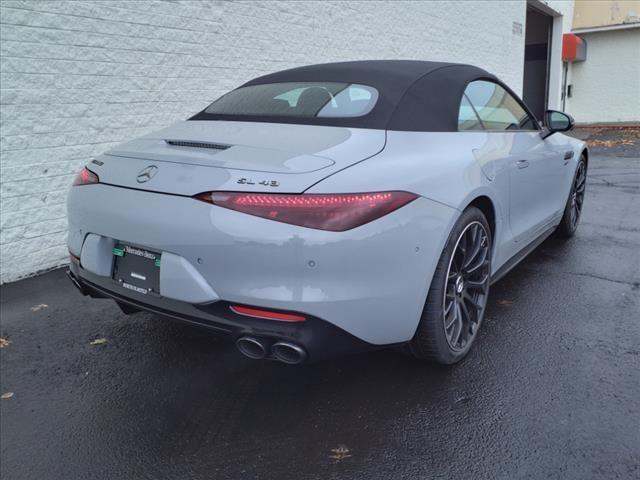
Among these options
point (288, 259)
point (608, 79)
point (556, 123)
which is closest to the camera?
point (288, 259)

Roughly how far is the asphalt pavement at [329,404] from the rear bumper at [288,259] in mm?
459

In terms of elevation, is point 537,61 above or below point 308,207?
above

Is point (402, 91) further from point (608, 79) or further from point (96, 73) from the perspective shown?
point (608, 79)

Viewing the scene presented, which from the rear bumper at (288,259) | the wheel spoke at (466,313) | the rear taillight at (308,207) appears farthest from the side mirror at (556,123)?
the rear taillight at (308,207)

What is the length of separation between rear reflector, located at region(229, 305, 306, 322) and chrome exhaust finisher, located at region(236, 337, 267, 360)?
0.33 ft

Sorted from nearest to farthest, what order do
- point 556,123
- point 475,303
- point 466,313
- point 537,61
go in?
point 466,313 → point 475,303 → point 556,123 → point 537,61

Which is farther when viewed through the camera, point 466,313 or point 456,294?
point 466,313

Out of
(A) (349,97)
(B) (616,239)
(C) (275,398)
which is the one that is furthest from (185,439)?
(B) (616,239)

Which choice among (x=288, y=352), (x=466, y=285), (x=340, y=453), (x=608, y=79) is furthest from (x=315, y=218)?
(x=608, y=79)

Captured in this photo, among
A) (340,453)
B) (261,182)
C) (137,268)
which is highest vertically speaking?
(261,182)

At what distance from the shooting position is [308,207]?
2.09 metres

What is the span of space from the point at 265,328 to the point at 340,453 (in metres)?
0.62

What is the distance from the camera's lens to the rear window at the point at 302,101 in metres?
2.81

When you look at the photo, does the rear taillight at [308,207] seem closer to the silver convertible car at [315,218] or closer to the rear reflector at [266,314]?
the silver convertible car at [315,218]
